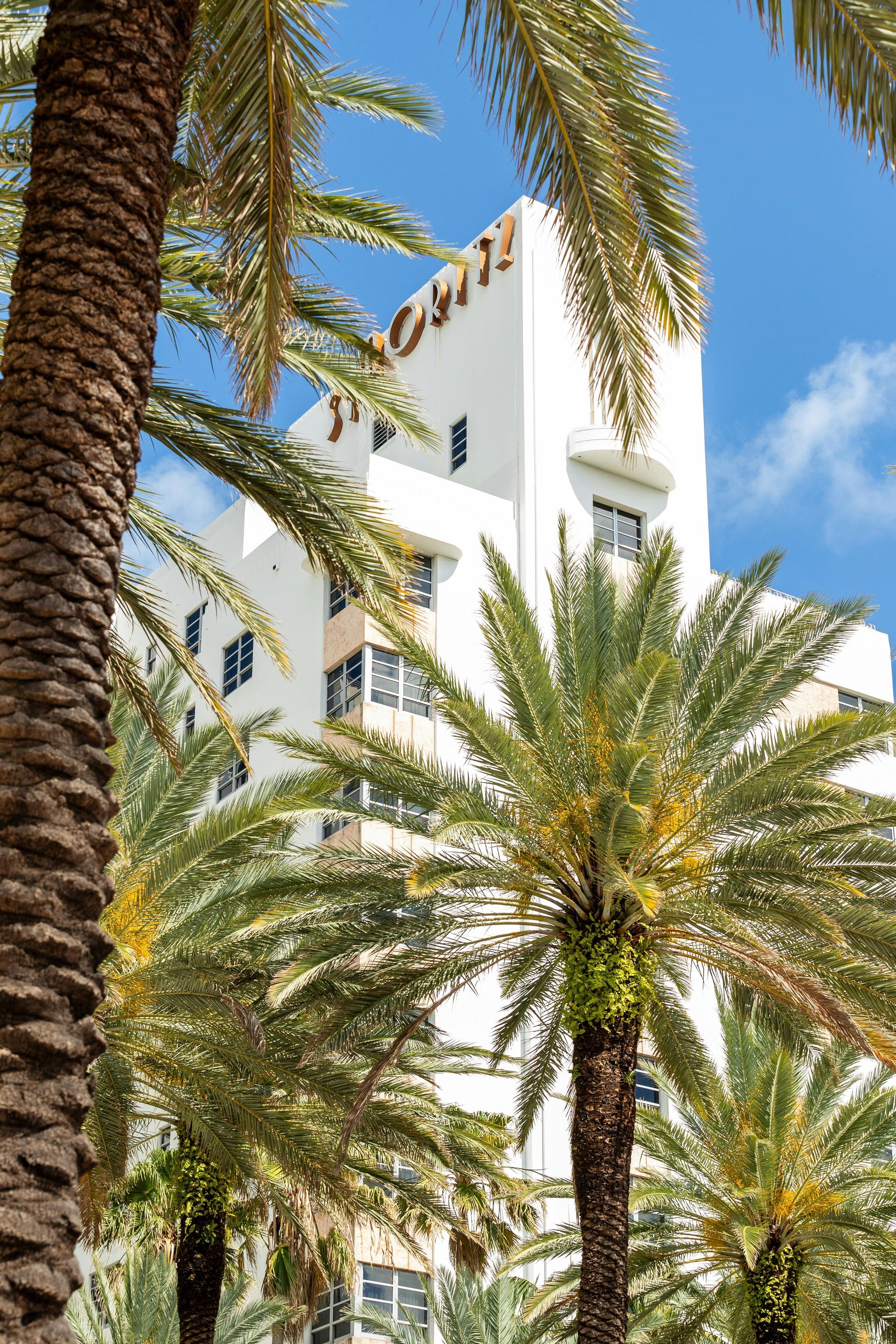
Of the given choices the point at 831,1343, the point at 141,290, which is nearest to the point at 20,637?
the point at 141,290

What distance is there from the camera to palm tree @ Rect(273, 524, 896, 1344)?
16000 mm

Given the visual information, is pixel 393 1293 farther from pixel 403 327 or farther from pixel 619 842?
pixel 403 327

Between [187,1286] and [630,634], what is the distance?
823 cm

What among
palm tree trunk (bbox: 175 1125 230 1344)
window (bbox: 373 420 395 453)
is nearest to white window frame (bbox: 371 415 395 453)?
window (bbox: 373 420 395 453)

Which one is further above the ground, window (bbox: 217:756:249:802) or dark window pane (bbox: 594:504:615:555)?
dark window pane (bbox: 594:504:615:555)

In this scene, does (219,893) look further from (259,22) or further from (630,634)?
(259,22)

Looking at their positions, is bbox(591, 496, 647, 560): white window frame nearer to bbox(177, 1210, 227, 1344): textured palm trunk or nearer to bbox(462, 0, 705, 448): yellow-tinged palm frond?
bbox(177, 1210, 227, 1344): textured palm trunk

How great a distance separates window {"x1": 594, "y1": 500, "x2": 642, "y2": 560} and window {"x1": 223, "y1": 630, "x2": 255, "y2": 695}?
8.71 metres

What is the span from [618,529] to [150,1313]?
22971 mm

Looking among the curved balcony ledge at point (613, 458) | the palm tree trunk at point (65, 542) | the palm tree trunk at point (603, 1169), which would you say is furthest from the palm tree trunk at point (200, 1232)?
the curved balcony ledge at point (613, 458)

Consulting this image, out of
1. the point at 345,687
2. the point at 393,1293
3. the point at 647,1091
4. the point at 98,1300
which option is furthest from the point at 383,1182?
the point at 647,1091

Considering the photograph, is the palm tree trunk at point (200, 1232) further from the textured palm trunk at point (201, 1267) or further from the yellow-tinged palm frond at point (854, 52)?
the yellow-tinged palm frond at point (854, 52)

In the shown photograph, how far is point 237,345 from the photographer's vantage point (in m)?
9.84

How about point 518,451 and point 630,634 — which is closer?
point 630,634
